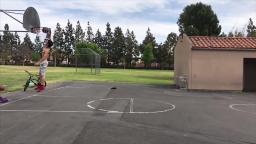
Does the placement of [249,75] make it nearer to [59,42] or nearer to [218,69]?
[218,69]

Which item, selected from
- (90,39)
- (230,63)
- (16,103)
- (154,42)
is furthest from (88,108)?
(90,39)

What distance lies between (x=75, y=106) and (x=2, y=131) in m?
5.99

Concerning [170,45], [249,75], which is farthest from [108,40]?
→ [249,75]

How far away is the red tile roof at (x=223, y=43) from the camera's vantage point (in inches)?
1200

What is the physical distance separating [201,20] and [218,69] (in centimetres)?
2627

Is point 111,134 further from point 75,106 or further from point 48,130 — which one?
point 75,106

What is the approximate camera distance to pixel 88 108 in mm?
15633

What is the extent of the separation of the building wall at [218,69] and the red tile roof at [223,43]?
36 centimetres

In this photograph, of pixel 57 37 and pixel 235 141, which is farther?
pixel 57 37

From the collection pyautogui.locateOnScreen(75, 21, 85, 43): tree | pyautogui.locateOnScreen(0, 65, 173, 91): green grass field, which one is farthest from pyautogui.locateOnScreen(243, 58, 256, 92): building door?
pyautogui.locateOnScreen(75, 21, 85, 43): tree

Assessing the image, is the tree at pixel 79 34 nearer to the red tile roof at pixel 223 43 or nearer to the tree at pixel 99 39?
the tree at pixel 99 39

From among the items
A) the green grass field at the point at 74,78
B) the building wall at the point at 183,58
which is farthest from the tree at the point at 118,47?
the building wall at the point at 183,58

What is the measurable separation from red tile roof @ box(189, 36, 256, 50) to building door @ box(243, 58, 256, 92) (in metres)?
1.53

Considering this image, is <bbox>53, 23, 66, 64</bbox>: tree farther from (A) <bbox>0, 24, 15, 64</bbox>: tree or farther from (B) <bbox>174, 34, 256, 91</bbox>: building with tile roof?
(B) <bbox>174, 34, 256, 91</bbox>: building with tile roof
